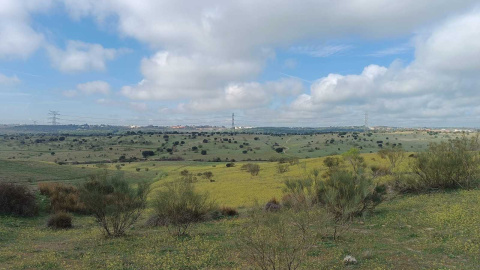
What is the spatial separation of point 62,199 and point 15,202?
15.4 ft

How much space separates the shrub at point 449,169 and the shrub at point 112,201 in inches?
869

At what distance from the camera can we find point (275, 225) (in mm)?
8984

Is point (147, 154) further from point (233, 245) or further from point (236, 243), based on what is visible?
point (236, 243)

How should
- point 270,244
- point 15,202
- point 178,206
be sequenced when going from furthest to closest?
point 15,202, point 178,206, point 270,244

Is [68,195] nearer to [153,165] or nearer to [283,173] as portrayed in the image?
[283,173]

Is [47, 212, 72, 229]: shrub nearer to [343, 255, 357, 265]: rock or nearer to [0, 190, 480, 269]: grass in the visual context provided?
[0, 190, 480, 269]: grass

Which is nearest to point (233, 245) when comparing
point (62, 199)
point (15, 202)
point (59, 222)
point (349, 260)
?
point (349, 260)

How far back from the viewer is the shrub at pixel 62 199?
28.4 meters

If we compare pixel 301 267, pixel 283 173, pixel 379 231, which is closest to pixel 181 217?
pixel 301 267

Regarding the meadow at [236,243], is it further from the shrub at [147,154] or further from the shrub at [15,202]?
the shrub at [147,154]

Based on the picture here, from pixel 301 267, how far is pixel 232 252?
3.70 m

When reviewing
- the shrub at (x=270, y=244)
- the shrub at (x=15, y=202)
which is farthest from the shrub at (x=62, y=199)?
the shrub at (x=270, y=244)

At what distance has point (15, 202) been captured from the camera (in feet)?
82.3

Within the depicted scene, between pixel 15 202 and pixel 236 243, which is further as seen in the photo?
pixel 15 202
